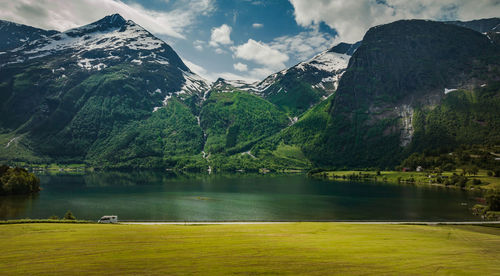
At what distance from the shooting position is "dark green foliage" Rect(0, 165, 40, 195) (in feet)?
349

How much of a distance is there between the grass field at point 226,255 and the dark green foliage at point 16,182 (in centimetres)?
9157

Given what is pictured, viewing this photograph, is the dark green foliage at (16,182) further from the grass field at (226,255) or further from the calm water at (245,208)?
the grass field at (226,255)

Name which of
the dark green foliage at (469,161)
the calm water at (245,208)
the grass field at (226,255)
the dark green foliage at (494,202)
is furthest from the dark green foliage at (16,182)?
the dark green foliage at (469,161)

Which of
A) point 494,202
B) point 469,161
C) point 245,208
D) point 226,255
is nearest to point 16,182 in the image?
point 245,208

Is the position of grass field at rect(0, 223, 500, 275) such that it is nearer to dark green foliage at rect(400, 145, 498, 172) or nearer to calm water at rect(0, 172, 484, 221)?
calm water at rect(0, 172, 484, 221)

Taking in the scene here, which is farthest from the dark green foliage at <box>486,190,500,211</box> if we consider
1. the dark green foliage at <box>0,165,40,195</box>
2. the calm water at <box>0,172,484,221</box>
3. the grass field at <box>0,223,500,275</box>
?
the dark green foliage at <box>0,165,40,195</box>

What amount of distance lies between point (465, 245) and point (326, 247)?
16.3m

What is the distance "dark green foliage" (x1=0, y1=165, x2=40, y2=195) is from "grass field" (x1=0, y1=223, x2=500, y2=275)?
91573 millimetres

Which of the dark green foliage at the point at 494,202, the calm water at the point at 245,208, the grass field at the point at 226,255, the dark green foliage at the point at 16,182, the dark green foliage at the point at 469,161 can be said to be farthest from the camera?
the dark green foliage at the point at 469,161

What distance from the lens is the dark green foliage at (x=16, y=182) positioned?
106250mm

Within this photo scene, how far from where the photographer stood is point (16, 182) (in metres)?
108

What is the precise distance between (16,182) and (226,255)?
11528 cm

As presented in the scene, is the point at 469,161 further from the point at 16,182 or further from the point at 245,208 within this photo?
the point at 16,182

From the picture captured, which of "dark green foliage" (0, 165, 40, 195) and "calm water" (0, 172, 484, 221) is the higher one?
"dark green foliage" (0, 165, 40, 195)
